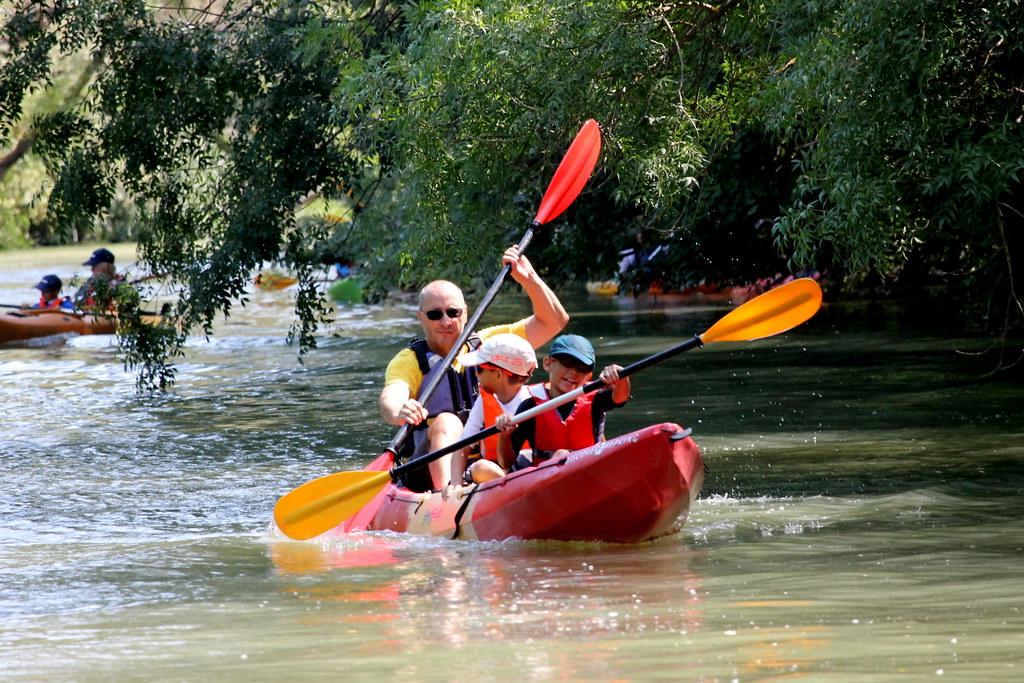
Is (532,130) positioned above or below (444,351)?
above

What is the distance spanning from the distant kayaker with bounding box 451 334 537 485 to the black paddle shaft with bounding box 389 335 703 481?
0.34 ft

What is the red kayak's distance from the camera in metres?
6.18

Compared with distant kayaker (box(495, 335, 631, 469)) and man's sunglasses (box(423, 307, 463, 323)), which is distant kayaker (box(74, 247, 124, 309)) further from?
distant kayaker (box(495, 335, 631, 469))

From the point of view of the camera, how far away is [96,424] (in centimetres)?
1203

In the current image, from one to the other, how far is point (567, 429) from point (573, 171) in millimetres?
2380

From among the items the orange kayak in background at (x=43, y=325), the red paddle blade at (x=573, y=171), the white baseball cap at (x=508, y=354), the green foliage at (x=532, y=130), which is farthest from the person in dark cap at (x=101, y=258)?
the white baseball cap at (x=508, y=354)

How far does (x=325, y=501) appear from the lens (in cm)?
707

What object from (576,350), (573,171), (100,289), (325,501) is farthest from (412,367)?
(100,289)

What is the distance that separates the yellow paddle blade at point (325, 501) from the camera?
704cm

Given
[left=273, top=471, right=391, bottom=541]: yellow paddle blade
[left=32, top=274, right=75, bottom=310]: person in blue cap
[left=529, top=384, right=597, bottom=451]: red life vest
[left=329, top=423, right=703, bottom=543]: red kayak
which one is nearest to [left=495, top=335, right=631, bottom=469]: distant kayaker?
[left=529, top=384, right=597, bottom=451]: red life vest

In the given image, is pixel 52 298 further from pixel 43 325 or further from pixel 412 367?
pixel 412 367

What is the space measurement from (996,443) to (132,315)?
22.5ft

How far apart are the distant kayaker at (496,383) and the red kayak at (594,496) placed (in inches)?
7.1

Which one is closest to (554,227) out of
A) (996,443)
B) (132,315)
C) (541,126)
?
(132,315)
